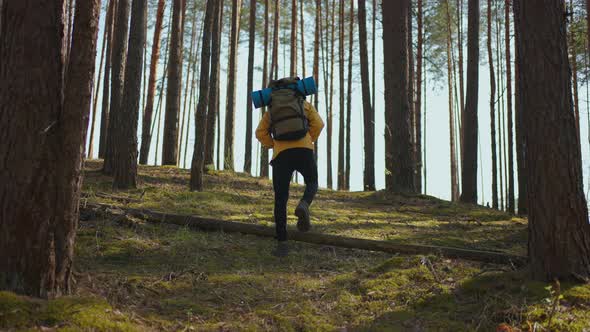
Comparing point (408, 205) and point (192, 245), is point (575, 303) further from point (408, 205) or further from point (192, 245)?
point (408, 205)

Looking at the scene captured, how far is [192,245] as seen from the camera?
5473 millimetres

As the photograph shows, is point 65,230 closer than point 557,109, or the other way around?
point 65,230

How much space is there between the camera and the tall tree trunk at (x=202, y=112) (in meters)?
8.80

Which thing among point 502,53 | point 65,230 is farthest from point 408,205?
point 502,53

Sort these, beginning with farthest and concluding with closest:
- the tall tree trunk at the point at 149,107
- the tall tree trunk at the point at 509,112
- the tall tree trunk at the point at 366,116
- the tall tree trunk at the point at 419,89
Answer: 1. the tall tree trunk at the point at 419,89
2. the tall tree trunk at the point at 149,107
3. the tall tree trunk at the point at 509,112
4. the tall tree trunk at the point at 366,116

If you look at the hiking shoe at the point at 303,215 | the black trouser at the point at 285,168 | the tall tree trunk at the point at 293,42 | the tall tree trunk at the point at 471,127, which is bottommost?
the hiking shoe at the point at 303,215

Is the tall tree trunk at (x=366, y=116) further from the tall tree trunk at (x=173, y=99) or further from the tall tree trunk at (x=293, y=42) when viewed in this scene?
the tall tree trunk at (x=293, y=42)

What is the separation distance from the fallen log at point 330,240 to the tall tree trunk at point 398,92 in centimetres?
589

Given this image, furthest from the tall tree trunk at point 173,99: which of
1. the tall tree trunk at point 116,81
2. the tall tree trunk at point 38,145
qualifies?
the tall tree trunk at point 38,145

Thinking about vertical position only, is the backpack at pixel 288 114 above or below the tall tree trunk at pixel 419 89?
below

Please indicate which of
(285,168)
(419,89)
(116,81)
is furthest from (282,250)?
(419,89)

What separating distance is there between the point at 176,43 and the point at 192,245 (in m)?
9.99

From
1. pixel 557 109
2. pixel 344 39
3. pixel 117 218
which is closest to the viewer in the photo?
pixel 557 109

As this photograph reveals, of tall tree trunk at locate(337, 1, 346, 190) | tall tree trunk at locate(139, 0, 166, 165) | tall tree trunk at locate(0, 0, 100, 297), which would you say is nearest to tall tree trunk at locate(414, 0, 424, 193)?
tall tree trunk at locate(337, 1, 346, 190)
